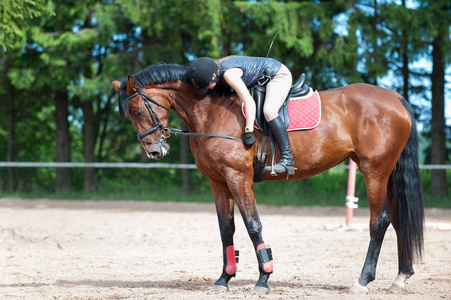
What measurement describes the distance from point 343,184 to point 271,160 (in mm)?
11203

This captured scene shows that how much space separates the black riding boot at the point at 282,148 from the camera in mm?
4594

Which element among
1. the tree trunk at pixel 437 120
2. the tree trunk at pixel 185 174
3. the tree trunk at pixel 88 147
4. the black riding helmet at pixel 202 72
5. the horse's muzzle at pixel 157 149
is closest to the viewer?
the black riding helmet at pixel 202 72

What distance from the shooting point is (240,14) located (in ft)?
50.7

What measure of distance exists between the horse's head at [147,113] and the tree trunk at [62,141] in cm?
1407

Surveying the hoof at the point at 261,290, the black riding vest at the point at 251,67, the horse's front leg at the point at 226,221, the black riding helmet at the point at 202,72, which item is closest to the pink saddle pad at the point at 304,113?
the black riding vest at the point at 251,67

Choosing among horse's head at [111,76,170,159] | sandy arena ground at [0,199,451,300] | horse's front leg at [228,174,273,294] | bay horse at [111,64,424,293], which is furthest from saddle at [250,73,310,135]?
sandy arena ground at [0,199,451,300]

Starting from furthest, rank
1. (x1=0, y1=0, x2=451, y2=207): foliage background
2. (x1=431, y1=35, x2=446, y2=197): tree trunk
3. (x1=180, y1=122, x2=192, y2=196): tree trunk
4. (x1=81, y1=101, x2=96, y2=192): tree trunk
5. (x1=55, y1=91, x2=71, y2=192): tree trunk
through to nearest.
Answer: (x1=55, y1=91, x2=71, y2=192): tree trunk
(x1=81, y1=101, x2=96, y2=192): tree trunk
(x1=180, y1=122, x2=192, y2=196): tree trunk
(x1=431, y1=35, x2=446, y2=197): tree trunk
(x1=0, y1=0, x2=451, y2=207): foliage background

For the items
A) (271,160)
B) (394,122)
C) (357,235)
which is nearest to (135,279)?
(271,160)

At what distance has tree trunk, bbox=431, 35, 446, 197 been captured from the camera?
14.6 metres

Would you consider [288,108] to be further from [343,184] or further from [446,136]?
[446,136]

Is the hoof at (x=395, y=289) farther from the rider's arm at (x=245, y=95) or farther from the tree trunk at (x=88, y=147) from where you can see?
the tree trunk at (x=88, y=147)

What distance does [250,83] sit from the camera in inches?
188

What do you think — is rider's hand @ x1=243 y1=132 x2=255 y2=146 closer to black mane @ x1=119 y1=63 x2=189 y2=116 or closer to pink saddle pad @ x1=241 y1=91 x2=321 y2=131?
pink saddle pad @ x1=241 y1=91 x2=321 y2=131

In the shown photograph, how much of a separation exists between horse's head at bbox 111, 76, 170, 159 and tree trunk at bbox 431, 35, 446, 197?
11792 mm
